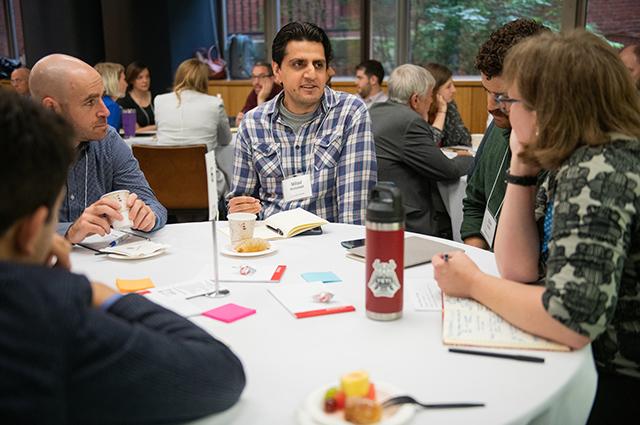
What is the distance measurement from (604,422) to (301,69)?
188 cm

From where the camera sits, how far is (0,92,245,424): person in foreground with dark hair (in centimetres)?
77

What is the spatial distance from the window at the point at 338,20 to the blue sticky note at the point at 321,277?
7.17 metres

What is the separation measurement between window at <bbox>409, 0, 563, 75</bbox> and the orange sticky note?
701cm

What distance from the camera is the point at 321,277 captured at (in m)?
1.67

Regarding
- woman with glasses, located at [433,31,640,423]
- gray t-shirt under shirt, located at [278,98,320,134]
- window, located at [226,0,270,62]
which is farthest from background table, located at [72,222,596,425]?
window, located at [226,0,270,62]

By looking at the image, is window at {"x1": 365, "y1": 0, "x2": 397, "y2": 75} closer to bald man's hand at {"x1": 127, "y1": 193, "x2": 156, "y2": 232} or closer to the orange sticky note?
bald man's hand at {"x1": 127, "y1": 193, "x2": 156, "y2": 232}

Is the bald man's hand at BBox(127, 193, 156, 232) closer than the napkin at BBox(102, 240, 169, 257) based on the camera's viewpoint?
No

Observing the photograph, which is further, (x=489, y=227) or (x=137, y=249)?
(x=489, y=227)

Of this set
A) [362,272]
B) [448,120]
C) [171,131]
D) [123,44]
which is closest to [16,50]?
[123,44]

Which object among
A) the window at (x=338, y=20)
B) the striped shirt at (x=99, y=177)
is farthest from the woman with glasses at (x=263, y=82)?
the striped shirt at (x=99, y=177)

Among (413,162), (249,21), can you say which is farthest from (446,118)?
(249,21)

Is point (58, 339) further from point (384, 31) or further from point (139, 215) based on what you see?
point (384, 31)

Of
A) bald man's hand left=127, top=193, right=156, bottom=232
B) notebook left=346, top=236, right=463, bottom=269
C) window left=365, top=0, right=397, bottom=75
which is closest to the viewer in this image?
notebook left=346, top=236, right=463, bottom=269

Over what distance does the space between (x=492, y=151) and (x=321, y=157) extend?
70 centimetres
